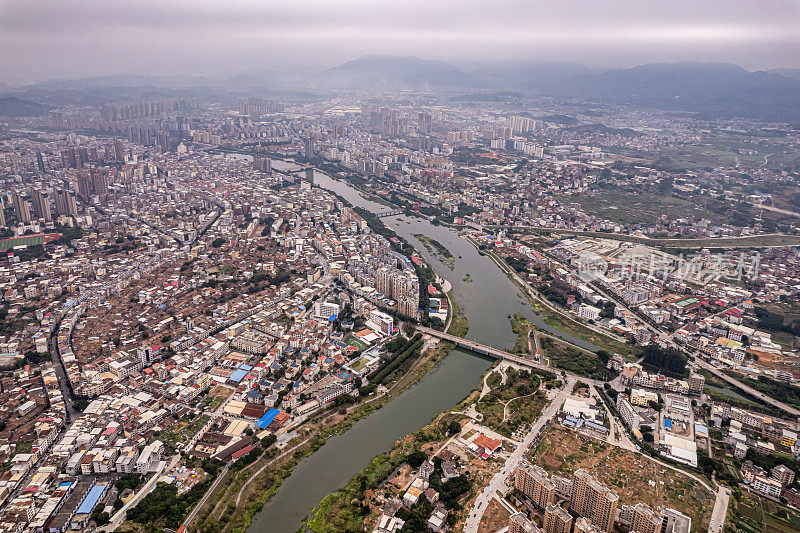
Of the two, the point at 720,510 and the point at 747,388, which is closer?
the point at 720,510

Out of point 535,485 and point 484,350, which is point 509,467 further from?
point 484,350

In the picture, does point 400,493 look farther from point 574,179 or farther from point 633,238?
point 574,179

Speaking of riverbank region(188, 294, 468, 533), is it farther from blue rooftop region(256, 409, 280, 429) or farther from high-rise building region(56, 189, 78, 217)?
high-rise building region(56, 189, 78, 217)

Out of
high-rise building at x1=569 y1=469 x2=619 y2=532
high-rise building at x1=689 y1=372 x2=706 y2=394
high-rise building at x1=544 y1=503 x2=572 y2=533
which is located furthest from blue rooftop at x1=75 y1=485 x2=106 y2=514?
high-rise building at x1=689 y1=372 x2=706 y2=394

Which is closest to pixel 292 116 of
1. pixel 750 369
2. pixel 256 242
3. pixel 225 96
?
pixel 225 96

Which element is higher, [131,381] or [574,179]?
[574,179]

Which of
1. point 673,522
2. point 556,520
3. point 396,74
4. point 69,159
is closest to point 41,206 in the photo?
point 69,159
